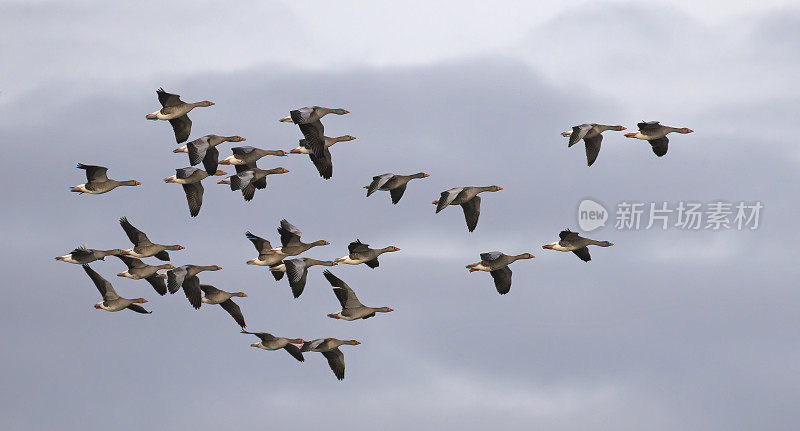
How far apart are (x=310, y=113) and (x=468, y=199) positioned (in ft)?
26.2

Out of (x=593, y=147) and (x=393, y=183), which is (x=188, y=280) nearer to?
(x=393, y=183)

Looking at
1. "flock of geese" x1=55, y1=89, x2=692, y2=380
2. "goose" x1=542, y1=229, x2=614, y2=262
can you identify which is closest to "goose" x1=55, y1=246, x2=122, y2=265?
"flock of geese" x1=55, y1=89, x2=692, y2=380

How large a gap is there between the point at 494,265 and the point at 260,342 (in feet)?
37.5

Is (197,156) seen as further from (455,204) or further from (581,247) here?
(581,247)

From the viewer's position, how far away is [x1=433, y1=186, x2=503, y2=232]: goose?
3115 inches

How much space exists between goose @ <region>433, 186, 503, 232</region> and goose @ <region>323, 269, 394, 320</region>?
5.48 metres

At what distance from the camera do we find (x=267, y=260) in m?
81.1

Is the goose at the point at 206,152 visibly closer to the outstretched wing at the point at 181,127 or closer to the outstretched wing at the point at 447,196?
the outstretched wing at the point at 181,127

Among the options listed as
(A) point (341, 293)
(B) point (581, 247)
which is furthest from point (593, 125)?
(A) point (341, 293)

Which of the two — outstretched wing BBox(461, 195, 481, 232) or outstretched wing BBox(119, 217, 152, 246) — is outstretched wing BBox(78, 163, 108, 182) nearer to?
outstretched wing BBox(119, 217, 152, 246)

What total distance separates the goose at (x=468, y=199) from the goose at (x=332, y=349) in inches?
301

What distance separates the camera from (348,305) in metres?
80.3

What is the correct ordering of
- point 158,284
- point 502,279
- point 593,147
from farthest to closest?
point 158,284 → point 502,279 → point 593,147

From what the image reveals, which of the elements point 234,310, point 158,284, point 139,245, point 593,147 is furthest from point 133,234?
point 593,147
